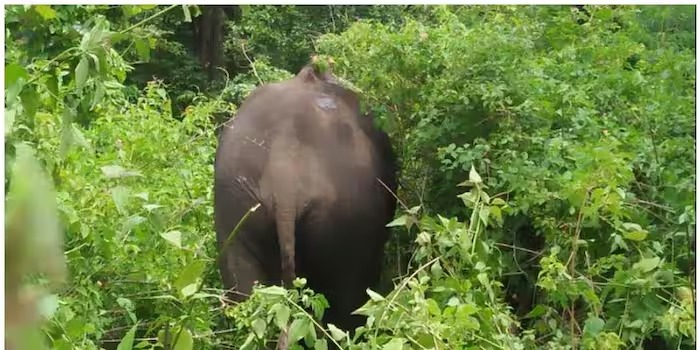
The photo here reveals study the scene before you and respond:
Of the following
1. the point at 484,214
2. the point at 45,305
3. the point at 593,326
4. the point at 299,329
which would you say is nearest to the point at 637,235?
the point at 593,326

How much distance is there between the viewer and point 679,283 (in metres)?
2.27

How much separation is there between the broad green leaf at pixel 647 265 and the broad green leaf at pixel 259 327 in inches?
35.4

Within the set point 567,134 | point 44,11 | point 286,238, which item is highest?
point 44,11

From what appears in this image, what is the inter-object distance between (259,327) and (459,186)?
118 centimetres

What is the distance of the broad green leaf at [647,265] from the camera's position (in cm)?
222

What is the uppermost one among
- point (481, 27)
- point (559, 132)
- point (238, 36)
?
point (481, 27)

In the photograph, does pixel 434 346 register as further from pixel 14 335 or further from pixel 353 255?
pixel 14 335

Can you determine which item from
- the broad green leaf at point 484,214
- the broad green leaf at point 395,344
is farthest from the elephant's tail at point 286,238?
the broad green leaf at point 395,344

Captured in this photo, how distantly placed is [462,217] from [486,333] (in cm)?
105

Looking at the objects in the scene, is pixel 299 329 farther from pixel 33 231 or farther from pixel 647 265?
pixel 33 231

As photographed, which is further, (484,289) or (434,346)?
(484,289)

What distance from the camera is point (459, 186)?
2973 millimetres

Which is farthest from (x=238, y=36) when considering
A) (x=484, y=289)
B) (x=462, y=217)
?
(x=484, y=289)

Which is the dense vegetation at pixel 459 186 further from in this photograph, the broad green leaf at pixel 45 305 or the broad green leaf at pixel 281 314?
the broad green leaf at pixel 45 305
